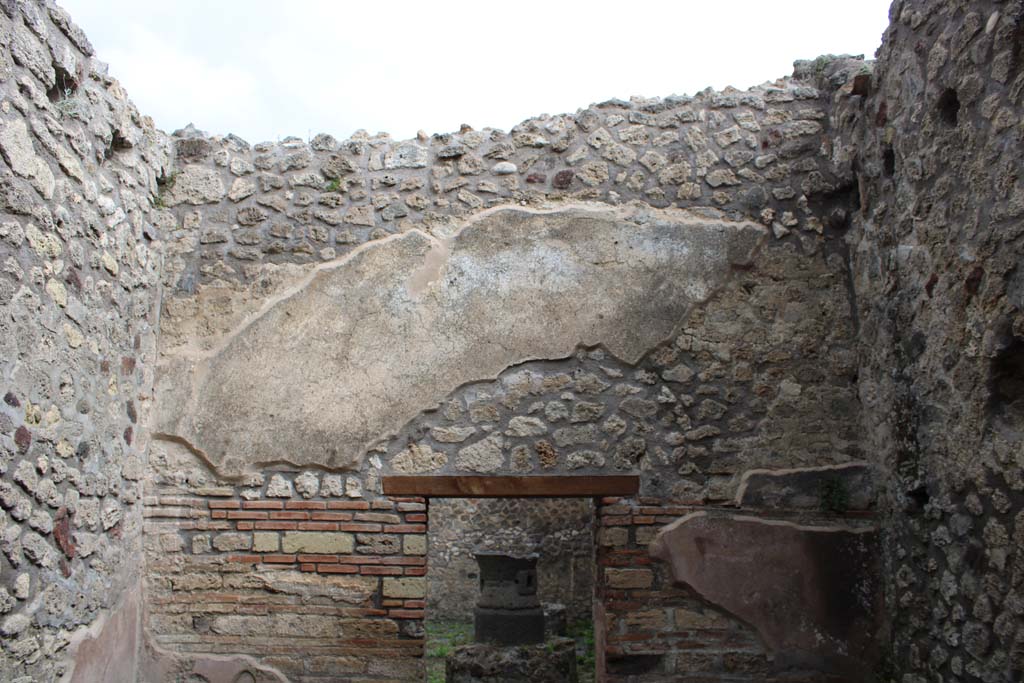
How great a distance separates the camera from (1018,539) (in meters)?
2.79

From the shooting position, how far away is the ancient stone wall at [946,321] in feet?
9.49

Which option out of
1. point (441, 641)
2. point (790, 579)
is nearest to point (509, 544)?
point (441, 641)

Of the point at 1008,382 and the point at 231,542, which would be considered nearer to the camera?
the point at 1008,382

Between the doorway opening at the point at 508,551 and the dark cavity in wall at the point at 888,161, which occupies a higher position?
the dark cavity in wall at the point at 888,161

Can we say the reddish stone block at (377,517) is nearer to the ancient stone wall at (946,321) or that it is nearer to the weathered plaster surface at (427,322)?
the weathered plaster surface at (427,322)

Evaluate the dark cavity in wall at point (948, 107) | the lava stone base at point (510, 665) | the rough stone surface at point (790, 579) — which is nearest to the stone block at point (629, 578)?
the rough stone surface at point (790, 579)

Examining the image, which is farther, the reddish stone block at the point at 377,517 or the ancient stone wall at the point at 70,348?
the reddish stone block at the point at 377,517

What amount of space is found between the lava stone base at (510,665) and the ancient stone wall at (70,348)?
1610mm

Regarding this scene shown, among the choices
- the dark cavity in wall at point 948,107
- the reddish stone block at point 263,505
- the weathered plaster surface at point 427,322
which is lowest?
the reddish stone block at point 263,505

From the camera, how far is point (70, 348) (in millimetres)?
3441

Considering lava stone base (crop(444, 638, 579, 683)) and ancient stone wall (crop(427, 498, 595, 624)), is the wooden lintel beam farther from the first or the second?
ancient stone wall (crop(427, 498, 595, 624))

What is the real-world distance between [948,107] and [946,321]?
82 centimetres

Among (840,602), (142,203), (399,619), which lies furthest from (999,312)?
(142,203)

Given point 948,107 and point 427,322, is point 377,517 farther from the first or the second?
point 948,107
